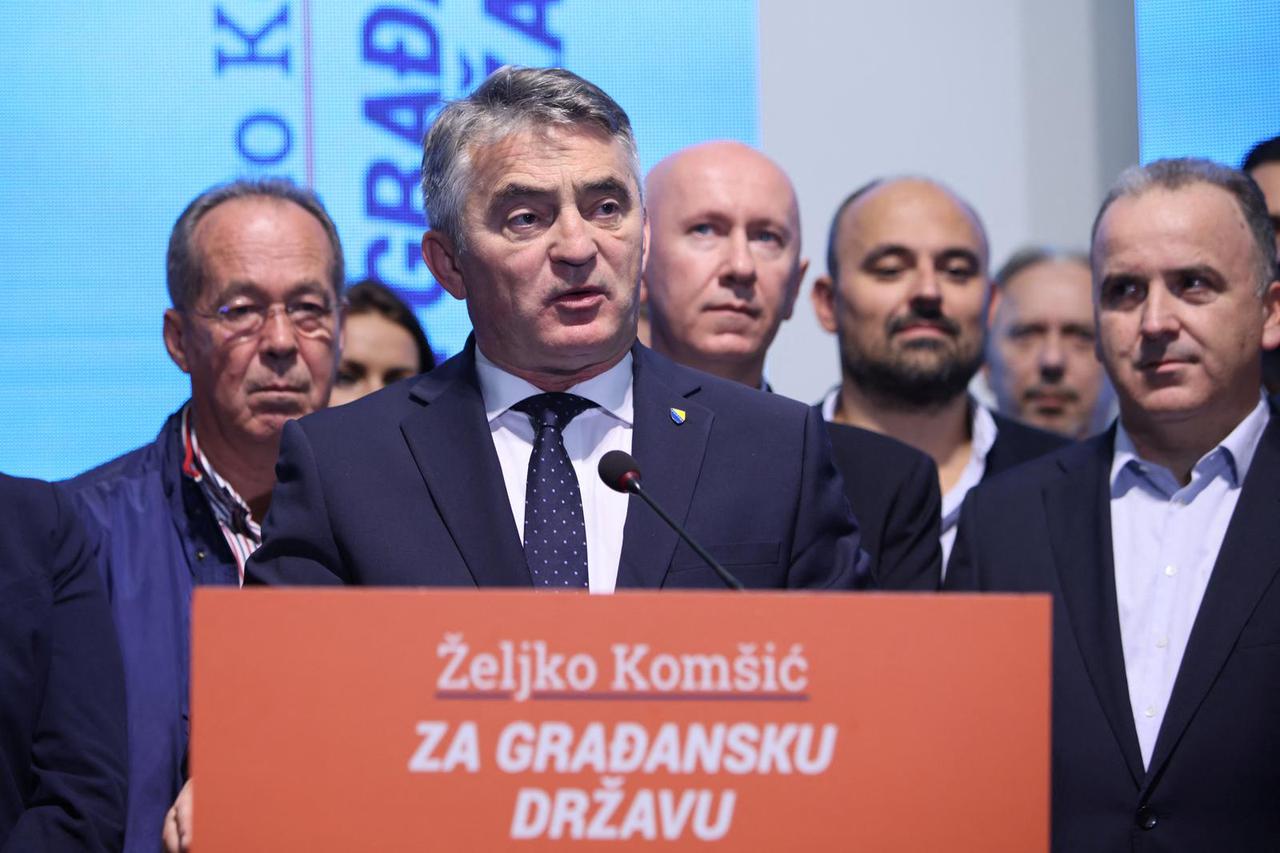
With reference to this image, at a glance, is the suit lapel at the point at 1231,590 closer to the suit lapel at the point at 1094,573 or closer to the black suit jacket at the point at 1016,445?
the suit lapel at the point at 1094,573

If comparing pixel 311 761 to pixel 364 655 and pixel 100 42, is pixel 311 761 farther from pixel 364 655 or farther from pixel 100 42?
pixel 100 42

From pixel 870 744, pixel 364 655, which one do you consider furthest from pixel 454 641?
pixel 870 744

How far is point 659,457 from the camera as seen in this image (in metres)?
2.23

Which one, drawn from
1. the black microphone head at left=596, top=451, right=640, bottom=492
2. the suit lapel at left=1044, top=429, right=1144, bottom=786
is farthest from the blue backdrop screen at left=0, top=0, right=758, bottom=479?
the black microphone head at left=596, top=451, right=640, bottom=492

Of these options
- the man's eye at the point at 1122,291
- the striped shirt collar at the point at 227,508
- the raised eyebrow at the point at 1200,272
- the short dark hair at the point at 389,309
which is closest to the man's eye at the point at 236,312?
the striped shirt collar at the point at 227,508

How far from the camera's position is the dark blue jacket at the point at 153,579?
266 centimetres

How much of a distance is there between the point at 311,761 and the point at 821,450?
102cm

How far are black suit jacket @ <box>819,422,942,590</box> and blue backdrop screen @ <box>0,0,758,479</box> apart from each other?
1.57m

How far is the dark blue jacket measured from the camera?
266cm

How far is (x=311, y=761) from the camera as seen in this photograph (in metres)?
1.53

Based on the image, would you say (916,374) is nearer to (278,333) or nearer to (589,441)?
(278,333)

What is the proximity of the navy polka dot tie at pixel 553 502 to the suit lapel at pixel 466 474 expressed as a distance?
0.12ft

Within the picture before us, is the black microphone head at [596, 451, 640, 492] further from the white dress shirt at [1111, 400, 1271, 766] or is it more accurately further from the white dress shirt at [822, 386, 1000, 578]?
the white dress shirt at [822, 386, 1000, 578]

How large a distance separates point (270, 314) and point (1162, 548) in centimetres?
170
